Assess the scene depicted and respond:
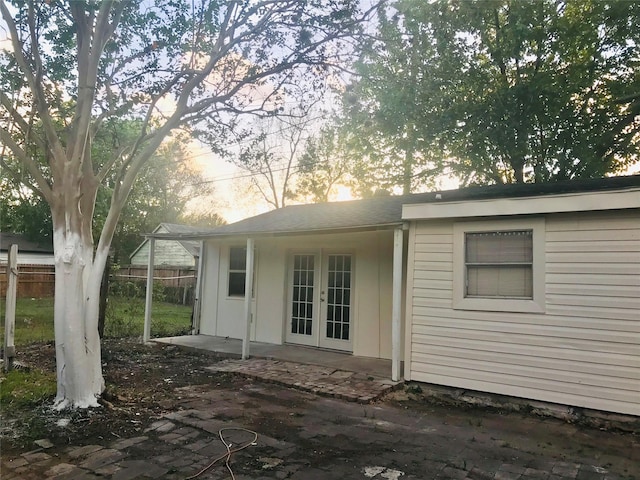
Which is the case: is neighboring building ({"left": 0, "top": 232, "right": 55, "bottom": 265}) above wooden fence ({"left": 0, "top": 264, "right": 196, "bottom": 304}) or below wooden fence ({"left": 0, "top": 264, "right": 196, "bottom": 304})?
above

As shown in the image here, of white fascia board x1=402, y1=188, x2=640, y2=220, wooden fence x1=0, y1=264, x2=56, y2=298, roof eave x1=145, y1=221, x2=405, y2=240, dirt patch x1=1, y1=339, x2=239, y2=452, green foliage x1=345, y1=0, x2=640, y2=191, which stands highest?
green foliage x1=345, y1=0, x2=640, y2=191

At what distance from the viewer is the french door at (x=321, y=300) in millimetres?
8234

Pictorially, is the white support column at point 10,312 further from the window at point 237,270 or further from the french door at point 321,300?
the french door at point 321,300

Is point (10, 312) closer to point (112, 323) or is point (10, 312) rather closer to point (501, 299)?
point (112, 323)

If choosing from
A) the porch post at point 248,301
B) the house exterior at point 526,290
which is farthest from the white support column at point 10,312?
the house exterior at point 526,290

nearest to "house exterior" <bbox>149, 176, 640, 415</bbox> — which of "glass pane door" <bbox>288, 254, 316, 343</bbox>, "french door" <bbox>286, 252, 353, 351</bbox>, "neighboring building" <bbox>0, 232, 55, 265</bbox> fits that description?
"french door" <bbox>286, 252, 353, 351</bbox>

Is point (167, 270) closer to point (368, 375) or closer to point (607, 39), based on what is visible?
point (368, 375)

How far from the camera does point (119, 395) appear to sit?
5.16 metres

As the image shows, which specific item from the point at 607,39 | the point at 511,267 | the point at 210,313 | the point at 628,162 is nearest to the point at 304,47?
the point at 511,267

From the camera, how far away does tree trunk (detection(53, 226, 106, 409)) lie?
182 inches

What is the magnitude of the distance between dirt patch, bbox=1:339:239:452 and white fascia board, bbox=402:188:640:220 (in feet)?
12.2

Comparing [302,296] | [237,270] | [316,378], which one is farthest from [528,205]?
[237,270]

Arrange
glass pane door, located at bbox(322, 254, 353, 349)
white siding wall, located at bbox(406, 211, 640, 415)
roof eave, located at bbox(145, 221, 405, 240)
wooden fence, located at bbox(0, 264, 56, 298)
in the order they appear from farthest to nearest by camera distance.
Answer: wooden fence, located at bbox(0, 264, 56, 298)
glass pane door, located at bbox(322, 254, 353, 349)
roof eave, located at bbox(145, 221, 405, 240)
white siding wall, located at bbox(406, 211, 640, 415)

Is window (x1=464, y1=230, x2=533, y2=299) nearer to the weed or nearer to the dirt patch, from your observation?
the dirt patch
